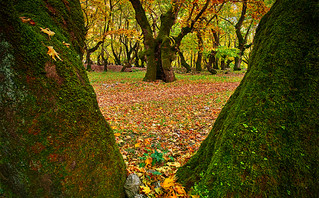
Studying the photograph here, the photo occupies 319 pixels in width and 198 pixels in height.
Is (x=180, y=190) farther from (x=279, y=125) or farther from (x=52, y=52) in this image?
(x=52, y=52)

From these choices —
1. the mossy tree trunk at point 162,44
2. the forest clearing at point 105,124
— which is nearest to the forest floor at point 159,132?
the forest clearing at point 105,124

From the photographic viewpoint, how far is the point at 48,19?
5.81ft

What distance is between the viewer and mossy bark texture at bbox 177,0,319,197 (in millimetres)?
1413

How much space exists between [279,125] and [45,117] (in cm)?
204

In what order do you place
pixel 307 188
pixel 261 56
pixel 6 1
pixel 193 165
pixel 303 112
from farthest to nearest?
1. pixel 193 165
2. pixel 261 56
3. pixel 303 112
4. pixel 307 188
5. pixel 6 1

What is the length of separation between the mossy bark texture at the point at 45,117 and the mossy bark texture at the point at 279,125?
1.15m

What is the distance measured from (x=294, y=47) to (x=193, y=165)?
1.74 m

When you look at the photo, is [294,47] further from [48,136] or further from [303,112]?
[48,136]

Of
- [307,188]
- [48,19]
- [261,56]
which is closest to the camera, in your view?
[307,188]

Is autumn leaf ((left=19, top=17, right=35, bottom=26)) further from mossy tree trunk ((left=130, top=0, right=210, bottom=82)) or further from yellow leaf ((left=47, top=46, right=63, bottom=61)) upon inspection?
→ mossy tree trunk ((left=130, top=0, right=210, bottom=82))

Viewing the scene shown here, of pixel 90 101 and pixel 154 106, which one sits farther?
pixel 154 106

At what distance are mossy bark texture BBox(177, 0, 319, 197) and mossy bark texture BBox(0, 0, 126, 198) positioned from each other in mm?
1154

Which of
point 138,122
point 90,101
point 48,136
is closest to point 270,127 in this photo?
point 90,101

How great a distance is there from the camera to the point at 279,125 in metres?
1.53
